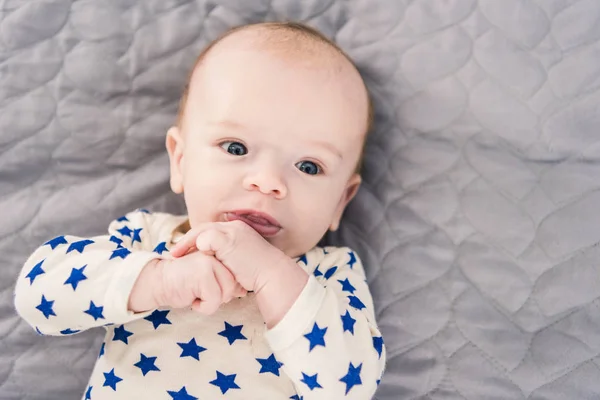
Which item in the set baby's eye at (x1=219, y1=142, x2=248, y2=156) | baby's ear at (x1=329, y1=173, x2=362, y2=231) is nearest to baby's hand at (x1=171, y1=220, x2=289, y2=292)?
baby's eye at (x1=219, y1=142, x2=248, y2=156)

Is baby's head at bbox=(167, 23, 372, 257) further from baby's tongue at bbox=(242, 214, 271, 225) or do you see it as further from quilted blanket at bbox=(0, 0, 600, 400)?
quilted blanket at bbox=(0, 0, 600, 400)

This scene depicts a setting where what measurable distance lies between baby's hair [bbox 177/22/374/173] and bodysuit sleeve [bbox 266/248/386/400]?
0.31 metres

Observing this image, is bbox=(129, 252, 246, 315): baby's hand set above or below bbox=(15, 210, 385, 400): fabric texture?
above

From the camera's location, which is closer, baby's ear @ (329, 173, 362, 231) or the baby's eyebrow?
the baby's eyebrow

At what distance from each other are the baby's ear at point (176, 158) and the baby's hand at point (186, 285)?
22 cm

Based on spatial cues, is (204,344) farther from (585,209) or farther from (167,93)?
(585,209)

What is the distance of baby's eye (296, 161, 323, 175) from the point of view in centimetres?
105

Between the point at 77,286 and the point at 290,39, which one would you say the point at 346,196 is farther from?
the point at 77,286

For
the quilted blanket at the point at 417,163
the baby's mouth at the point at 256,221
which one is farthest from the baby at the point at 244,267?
the quilted blanket at the point at 417,163

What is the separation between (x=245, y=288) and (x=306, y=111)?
0.29 metres

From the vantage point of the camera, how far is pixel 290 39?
3.50 ft

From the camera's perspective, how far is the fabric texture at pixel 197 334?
0.91m

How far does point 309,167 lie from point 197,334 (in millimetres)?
316

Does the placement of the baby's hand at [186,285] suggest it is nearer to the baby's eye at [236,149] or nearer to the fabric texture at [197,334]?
the fabric texture at [197,334]
